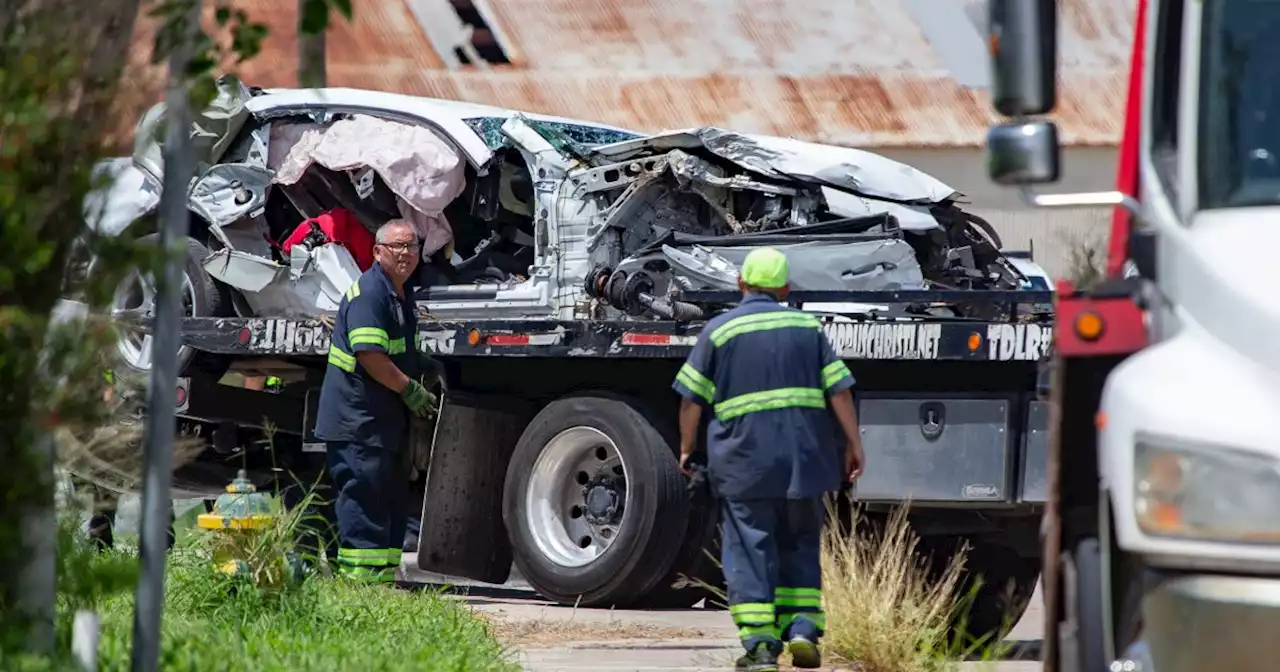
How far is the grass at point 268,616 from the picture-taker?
18.6 feet

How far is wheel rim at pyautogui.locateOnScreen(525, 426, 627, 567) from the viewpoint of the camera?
10.2m

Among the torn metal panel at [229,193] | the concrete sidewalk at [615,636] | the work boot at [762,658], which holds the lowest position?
the concrete sidewalk at [615,636]

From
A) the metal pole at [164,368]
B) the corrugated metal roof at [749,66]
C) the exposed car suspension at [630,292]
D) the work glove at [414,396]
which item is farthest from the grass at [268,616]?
the corrugated metal roof at [749,66]

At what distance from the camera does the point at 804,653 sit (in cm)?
776

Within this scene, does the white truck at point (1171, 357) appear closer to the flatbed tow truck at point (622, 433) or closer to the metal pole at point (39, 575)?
the metal pole at point (39, 575)

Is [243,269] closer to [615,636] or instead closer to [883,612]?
[615,636]

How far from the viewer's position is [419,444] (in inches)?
437

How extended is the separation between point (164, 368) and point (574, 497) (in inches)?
218

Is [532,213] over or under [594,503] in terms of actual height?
over

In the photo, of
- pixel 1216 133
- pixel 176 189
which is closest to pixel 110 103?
pixel 176 189

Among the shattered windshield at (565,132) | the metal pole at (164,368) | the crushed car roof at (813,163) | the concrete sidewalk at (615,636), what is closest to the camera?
the metal pole at (164,368)

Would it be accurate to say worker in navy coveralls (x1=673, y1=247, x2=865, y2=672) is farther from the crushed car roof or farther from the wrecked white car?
the crushed car roof

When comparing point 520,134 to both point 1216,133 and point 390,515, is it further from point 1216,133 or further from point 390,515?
point 1216,133

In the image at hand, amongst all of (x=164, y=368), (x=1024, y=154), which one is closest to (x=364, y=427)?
(x=164, y=368)
